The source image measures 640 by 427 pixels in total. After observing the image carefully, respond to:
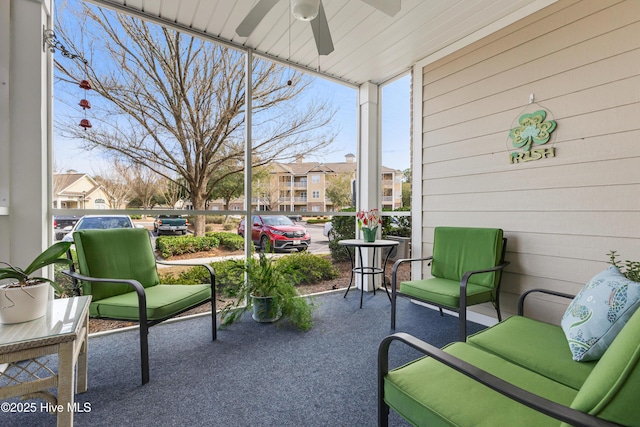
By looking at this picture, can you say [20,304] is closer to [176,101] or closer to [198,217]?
[198,217]

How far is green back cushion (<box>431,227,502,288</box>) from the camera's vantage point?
8.16ft

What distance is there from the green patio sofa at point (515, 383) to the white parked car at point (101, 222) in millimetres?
2491

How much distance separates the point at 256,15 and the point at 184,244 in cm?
212

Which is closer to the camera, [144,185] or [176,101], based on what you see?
[144,185]

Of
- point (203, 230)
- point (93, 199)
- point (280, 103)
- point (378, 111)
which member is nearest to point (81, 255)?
point (93, 199)

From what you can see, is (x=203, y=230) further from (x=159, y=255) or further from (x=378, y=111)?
(x=378, y=111)

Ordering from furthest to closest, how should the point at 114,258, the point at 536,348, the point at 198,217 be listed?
the point at 198,217 < the point at 114,258 < the point at 536,348

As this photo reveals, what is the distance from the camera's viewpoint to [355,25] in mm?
2754

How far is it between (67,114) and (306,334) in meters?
2.70

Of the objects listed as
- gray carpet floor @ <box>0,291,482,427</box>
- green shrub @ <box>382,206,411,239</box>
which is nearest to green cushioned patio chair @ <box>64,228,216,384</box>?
gray carpet floor @ <box>0,291,482,427</box>

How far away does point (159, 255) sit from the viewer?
2.81 m

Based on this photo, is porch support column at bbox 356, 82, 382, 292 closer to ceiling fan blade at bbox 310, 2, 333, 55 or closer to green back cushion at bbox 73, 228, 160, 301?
ceiling fan blade at bbox 310, 2, 333, 55

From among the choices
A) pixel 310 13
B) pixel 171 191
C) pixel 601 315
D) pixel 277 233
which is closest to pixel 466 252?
pixel 601 315

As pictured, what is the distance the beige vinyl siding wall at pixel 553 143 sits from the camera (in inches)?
79.4
